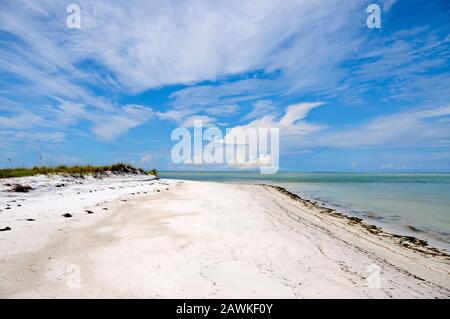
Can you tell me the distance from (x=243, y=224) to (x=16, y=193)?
12074mm

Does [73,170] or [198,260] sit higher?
[73,170]

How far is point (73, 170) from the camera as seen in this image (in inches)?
963

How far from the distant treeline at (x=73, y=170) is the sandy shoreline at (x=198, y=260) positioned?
12.8 metres

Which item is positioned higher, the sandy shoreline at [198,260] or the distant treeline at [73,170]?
the distant treeline at [73,170]

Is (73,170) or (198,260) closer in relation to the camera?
(198,260)

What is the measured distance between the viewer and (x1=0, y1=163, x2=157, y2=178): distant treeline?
2019cm

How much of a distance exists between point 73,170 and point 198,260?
2323cm

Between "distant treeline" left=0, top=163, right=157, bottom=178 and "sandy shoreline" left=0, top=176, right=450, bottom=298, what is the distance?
42.0 feet

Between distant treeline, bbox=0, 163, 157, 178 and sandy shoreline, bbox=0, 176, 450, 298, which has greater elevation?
distant treeline, bbox=0, 163, 157, 178

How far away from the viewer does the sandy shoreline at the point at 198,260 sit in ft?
13.8

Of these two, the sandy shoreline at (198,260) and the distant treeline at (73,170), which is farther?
the distant treeline at (73,170)

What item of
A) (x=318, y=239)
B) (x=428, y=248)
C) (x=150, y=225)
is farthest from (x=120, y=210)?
(x=428, y=248)
